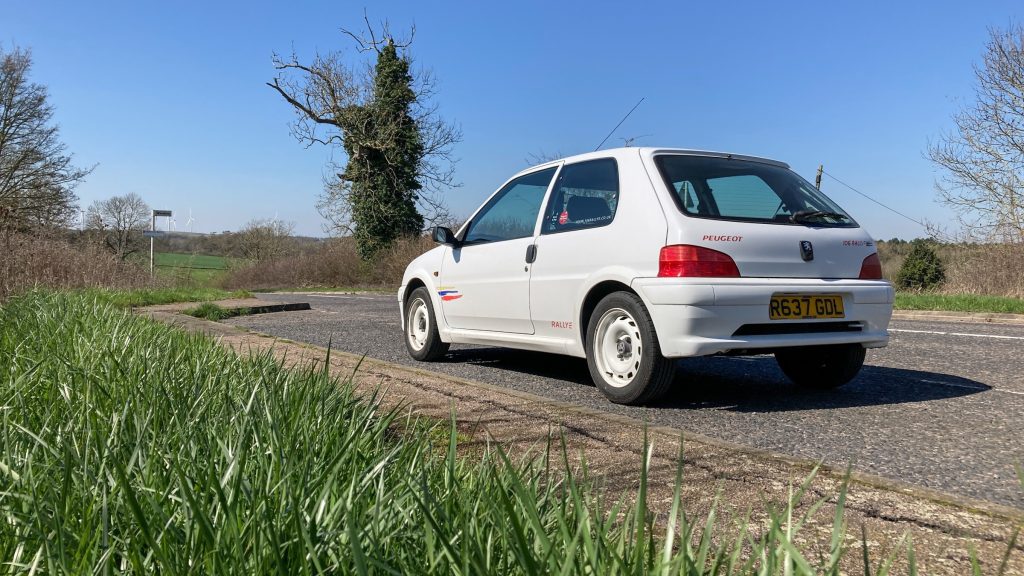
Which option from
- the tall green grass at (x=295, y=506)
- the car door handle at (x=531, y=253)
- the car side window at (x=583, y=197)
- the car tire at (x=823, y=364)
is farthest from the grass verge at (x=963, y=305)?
the tall green grass at (x=295, y=506)

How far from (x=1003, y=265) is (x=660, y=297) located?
19.7 m

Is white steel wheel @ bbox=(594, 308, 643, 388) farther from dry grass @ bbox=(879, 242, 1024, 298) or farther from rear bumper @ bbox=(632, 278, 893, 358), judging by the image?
dry grass @ bbox=(879, 242, 1024, 298)

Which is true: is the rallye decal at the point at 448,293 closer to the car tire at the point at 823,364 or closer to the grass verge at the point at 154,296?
the car tire at the point at 823,364

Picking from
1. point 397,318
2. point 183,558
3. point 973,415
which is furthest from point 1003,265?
point 183,558

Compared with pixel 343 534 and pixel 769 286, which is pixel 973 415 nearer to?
pixel 769 286

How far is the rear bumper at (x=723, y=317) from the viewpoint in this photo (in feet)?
14.3

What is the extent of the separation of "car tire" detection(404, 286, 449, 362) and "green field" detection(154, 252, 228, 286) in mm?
14343

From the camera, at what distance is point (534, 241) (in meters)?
5.66

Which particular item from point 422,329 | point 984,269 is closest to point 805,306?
point 422,329

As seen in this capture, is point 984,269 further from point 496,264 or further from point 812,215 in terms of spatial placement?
point 496,264

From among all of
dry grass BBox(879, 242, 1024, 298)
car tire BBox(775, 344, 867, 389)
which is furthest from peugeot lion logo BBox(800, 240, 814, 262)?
dry grass BBox(879, 242, 1024, 298)

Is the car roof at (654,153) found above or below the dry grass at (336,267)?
above

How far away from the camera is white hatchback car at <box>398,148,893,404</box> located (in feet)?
14.6

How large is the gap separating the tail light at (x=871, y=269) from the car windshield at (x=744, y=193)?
25 centimetres
